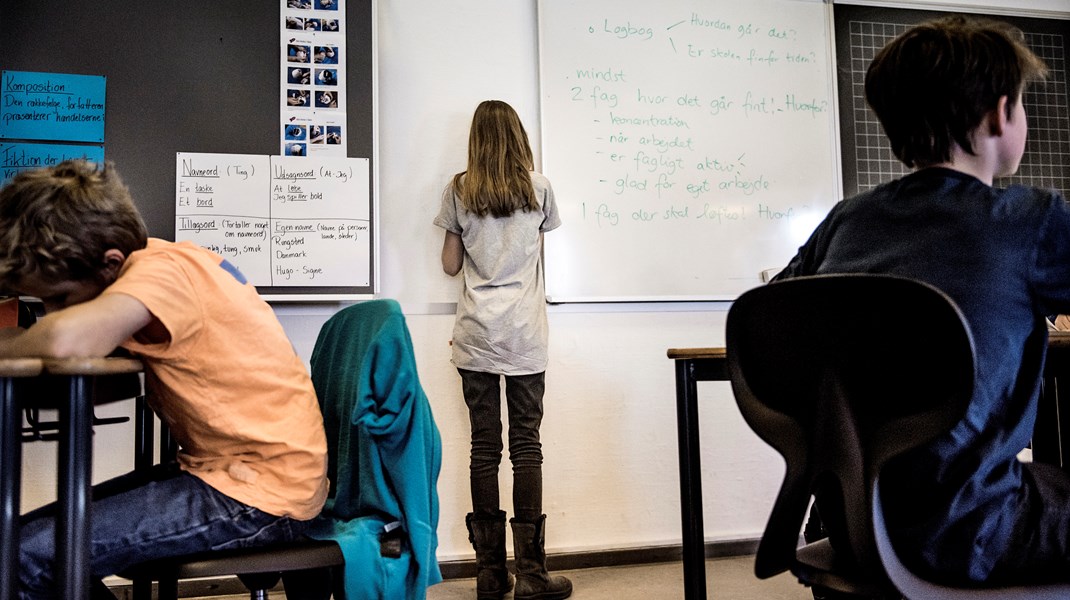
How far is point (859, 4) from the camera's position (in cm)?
319

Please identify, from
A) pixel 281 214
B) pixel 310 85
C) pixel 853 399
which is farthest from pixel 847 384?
pixel 310 85

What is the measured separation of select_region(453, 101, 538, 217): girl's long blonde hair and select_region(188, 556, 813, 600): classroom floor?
1.14 meters

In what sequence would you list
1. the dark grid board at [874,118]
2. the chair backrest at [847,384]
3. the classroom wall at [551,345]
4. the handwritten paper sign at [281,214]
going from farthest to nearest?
the dark grid board at [874,118] < the classroom wall at [551,345] < the handwritten paper sign at [281,214] < the chair backrest at [847,384]

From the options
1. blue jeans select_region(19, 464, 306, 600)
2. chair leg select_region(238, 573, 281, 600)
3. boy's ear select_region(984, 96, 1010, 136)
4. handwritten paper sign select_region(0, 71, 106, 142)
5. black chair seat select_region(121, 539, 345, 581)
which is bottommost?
chair leg select_region(238, 573, 281, 600)

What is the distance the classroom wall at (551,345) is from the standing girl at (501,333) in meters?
0.23

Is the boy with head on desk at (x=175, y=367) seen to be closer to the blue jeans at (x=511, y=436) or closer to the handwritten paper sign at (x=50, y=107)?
the blue jeans at (x=511, y=436)

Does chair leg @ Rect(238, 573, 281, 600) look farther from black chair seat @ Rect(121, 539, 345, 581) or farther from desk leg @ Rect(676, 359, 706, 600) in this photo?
desk leg @ Rect(676, 359, 706, 600)

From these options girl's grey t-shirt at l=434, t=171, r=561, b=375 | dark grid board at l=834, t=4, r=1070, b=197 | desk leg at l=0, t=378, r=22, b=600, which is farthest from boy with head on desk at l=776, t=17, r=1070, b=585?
dark grid board at l=834, t=4, r=1070, b=197

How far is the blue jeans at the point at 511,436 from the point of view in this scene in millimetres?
2465

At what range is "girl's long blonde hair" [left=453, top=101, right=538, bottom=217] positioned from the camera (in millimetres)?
2510

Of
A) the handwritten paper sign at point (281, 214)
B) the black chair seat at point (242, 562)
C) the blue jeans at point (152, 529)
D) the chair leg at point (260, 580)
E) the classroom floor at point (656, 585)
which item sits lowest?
the classroom floor at point (656, 585)

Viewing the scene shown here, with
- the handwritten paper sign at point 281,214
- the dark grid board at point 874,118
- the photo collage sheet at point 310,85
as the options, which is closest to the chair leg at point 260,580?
the handwritten paper sign at point 281,214

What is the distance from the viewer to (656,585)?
8.41 feet

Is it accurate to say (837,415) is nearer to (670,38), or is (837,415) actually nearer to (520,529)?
(520,529)
